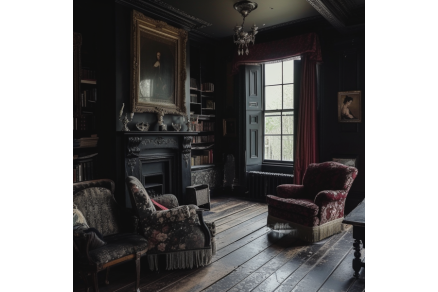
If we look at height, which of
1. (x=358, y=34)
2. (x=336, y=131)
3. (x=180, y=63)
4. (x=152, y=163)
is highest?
(x=358, y=34)

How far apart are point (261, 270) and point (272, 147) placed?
3904 millimetres

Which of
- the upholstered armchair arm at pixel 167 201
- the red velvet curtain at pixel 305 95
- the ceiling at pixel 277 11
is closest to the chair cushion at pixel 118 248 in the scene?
the upholstered armchair arm at pixel 167 201

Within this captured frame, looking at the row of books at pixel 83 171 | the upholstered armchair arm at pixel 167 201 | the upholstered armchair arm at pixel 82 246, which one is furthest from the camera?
the row of books at pixel 83 171

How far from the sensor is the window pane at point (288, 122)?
21.2 ft

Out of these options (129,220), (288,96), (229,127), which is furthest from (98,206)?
(288,96)

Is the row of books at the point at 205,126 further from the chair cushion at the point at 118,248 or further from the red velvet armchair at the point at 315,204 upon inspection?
the chair cushion at the point at 118,248

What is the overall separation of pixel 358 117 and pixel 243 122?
2.32m

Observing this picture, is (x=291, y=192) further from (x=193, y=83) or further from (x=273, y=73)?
(x=193, y=83)

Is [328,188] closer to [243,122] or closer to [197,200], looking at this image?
[197,200]

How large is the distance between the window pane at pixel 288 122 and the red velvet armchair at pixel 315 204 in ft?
6.02

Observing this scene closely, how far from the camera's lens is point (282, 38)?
608cm
